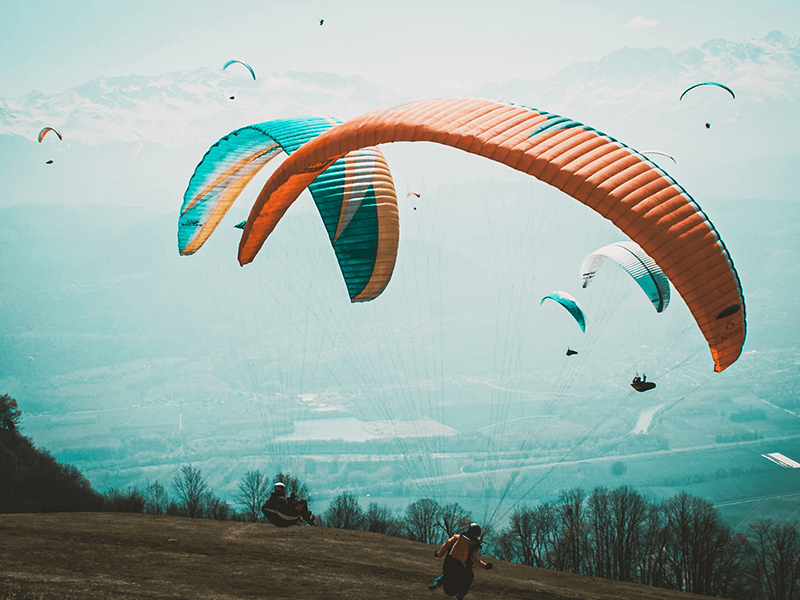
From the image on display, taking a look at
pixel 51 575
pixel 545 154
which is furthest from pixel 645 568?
pixel 545 154

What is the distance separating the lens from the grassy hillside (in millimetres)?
16000

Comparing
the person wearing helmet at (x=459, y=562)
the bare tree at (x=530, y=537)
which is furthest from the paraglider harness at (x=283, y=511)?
the bare tree at (x=530, y=537)

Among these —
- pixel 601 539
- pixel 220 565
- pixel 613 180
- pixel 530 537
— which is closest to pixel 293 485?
pixel 220 565

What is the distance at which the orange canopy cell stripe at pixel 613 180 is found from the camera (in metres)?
7.96

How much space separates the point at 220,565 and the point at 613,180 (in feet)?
61.9

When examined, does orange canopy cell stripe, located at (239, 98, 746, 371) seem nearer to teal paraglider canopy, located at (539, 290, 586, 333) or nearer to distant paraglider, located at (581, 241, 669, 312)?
distant paraglider, located at (581, 241, 669, 312)

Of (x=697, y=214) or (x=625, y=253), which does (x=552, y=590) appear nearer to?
(x=625, y=253)

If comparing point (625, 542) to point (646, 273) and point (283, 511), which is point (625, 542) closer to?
point (646, 273)

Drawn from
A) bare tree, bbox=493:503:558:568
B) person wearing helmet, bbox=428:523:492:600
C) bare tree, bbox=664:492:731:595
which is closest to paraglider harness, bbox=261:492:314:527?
person wearing helmet, bbox=428:523:492:600

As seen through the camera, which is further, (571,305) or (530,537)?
(530,537)

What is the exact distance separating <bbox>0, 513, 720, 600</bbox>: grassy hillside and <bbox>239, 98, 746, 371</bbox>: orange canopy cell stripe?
13.6 meters

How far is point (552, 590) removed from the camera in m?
23.3

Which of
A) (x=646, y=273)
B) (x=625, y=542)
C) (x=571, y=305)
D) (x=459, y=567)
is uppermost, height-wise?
(x=646, y=273)

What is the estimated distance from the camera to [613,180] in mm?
8430
